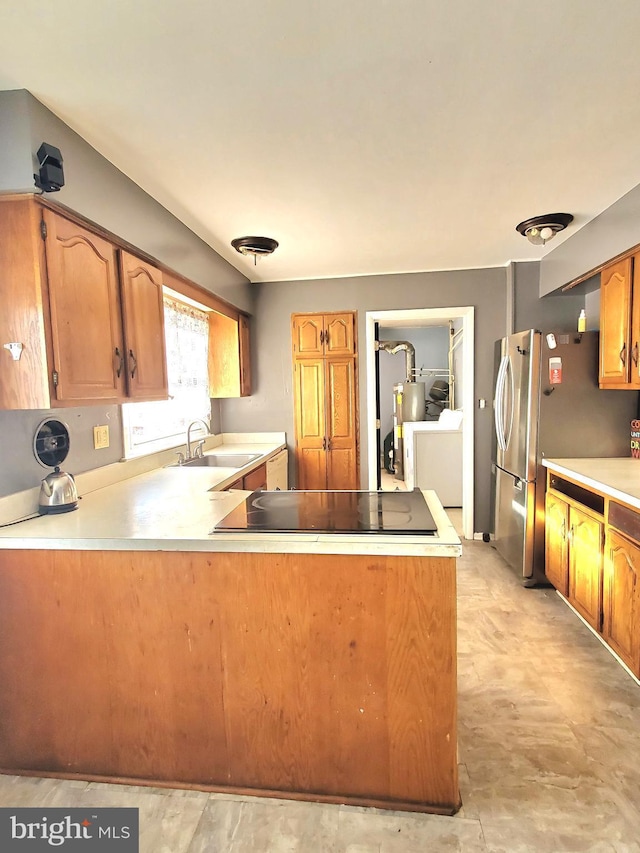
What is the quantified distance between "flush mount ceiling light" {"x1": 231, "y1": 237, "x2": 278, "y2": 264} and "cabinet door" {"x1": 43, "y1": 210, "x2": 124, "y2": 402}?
1064mm

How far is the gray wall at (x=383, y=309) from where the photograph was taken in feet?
11.5

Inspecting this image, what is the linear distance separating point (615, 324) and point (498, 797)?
2365 mm

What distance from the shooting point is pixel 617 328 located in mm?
2496

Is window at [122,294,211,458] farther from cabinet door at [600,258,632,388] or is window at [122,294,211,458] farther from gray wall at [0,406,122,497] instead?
cabinet door at [600,258,632,388]

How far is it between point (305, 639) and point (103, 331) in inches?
55.7

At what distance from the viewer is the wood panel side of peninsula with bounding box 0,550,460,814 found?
4.47ft

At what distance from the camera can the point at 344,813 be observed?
1396 mm

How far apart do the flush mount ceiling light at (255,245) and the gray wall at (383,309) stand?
39.8 inches

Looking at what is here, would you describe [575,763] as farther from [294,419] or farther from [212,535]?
[294,419]

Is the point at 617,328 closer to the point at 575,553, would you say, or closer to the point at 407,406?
the point at 575,553

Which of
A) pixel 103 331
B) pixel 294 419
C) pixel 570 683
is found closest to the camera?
pixel 103 331

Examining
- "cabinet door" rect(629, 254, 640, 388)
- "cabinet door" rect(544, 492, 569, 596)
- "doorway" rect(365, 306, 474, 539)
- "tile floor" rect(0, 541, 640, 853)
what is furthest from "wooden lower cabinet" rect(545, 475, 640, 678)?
"doorway" rect(365, 306, 474, 539)

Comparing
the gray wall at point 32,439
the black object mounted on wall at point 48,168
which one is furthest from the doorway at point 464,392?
the black object mounted on wall at point 48,168

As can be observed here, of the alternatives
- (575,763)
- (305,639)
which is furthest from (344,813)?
(575,763)
